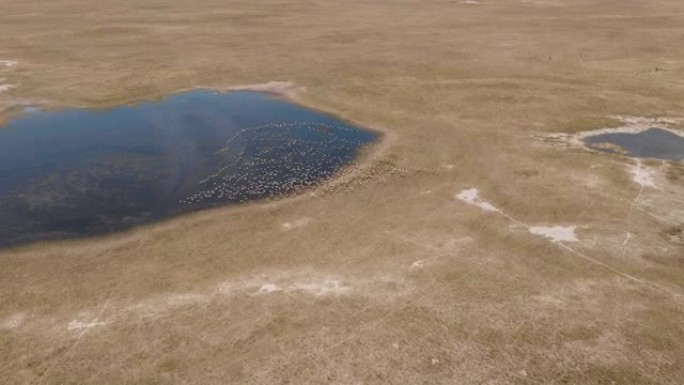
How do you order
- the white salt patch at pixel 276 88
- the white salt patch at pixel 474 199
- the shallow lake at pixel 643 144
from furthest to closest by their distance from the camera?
the white salt patch at pixel 276 88 → the shallow lake at pixel 643 144 → the white salt patch at pixel 474 199

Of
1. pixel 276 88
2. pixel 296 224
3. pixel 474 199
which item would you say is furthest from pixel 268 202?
pixel 276 88

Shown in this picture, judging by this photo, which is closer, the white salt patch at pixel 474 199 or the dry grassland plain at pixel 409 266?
the dry grassland plain at pixel 409 266

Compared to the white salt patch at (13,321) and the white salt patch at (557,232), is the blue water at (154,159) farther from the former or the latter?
the white salt patch at (557,232)

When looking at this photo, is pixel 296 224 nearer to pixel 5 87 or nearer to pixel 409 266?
pixel 409 266

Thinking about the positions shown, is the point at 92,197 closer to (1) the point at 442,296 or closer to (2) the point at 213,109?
(2) the point at 213,109

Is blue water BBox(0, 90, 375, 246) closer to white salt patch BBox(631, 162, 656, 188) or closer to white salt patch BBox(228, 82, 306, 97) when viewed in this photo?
white salt patch BBox(228, 82, 306, 97)

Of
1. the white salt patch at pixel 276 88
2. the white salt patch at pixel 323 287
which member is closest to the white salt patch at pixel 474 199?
the white salt patch at pixel 323 287

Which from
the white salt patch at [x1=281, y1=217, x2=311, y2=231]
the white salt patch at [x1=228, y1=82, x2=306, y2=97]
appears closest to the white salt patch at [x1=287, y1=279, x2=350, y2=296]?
the white salt patch at [x1=281, y1=217, x2=311, y2=231]
